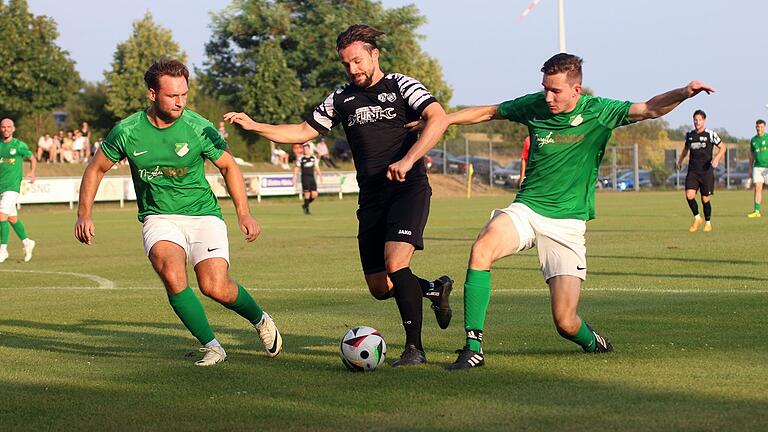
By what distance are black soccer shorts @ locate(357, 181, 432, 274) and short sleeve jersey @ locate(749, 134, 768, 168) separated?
897 inches

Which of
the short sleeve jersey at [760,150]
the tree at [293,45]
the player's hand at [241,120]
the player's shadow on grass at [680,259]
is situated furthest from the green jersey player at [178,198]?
the tree at [293,45]

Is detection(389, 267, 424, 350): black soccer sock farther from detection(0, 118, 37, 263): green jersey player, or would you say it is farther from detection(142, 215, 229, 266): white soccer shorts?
detection(0, 118, 37, 263): green jersey player

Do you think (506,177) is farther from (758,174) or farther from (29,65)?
(758,174)

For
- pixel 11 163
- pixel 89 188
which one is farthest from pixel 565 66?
pixel 11 163

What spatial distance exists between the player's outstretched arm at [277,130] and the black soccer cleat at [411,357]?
1.76 meters

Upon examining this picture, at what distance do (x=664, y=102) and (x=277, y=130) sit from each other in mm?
2789

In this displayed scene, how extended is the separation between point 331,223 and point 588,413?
25.2 meters

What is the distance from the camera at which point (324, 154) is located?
202 ft

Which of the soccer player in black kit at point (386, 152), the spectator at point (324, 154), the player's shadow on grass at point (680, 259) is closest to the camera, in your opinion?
the soccer player in black kit at point (386, 152)

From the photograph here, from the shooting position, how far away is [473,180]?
6700 cm

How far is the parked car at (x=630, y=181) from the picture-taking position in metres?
66.9

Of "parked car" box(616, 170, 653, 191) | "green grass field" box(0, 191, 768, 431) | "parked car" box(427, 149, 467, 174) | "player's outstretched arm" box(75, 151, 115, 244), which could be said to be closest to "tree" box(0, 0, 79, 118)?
"parked car" box(427, 149, 467, 174)

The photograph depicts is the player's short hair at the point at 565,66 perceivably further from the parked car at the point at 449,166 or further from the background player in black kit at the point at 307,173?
the parked car at the point at 449,166

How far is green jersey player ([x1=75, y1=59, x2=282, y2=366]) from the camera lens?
26.8 ft
